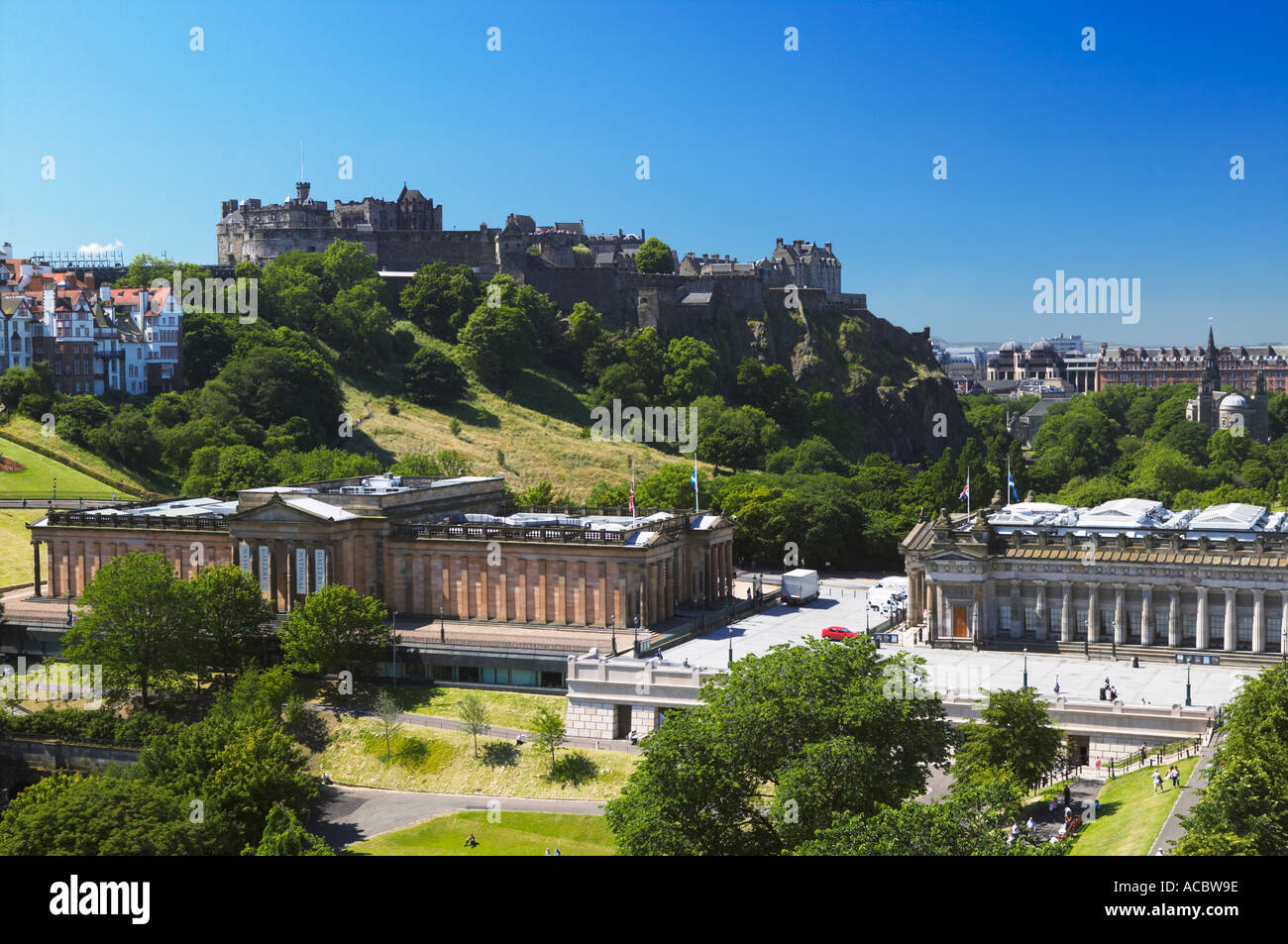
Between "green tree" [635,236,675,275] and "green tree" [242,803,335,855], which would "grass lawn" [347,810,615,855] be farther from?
"green tree" [635,236,675,275]

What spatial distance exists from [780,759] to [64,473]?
77.3 metres

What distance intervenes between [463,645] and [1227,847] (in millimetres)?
39894

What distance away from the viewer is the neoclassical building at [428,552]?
69.6 metres

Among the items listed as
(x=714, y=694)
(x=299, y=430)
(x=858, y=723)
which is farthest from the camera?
(x=299, y=430)

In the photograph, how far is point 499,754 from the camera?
56531 millimetres

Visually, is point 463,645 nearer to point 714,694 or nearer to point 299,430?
point 714,694

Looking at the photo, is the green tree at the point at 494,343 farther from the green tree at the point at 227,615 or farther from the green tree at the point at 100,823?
the green tree at the point at 100,823

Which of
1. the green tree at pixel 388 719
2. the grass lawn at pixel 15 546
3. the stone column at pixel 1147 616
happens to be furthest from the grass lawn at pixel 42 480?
the stone column at pixel 1147 616

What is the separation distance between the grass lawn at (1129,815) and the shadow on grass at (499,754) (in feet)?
76.1

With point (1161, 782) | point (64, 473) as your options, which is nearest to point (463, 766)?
point (1161, 782)

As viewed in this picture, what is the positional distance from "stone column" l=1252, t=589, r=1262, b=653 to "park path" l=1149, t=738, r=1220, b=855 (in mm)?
17652

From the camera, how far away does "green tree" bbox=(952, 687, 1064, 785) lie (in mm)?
44469

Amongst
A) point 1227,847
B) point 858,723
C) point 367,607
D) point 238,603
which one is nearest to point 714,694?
point 858,723
